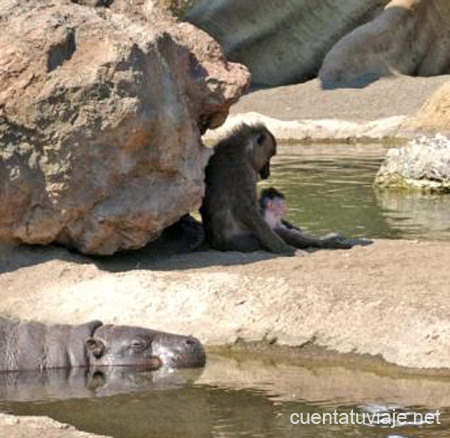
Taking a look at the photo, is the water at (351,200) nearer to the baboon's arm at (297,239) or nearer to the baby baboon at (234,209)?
the baboon's arm at (297,239)

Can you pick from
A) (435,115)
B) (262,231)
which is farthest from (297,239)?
(435,115)

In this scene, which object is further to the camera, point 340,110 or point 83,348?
point 340,110

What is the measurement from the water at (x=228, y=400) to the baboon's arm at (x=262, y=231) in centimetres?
241

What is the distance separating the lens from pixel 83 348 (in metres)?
9.72

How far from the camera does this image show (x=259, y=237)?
39.5 feet

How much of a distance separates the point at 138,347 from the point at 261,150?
361 centimetres

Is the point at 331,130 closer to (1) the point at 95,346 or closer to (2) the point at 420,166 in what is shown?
(2) the point at 420,166

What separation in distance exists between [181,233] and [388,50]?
1885cm

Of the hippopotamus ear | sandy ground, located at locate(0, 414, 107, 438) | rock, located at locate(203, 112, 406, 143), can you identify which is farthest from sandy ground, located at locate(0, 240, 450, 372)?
rock, located at locate(203, 112, 406, 143)

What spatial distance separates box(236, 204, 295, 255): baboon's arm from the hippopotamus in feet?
8.02

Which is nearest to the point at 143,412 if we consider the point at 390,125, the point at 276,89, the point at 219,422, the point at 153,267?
the point at 219,422

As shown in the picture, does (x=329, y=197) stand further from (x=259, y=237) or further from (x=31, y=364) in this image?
(x=31, y=364)

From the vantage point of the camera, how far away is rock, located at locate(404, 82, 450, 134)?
79.5 ft

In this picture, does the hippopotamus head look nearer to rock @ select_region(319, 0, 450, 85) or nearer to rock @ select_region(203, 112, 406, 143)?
rock @ select_region(203, 112, 406, 143)
